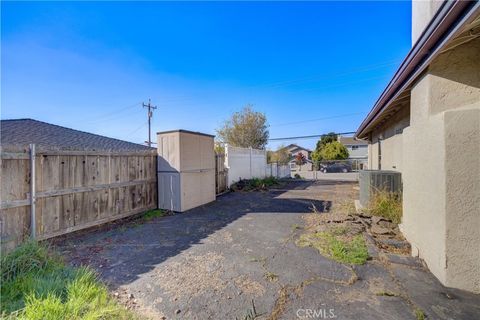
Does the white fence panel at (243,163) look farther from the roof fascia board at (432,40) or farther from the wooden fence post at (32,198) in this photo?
the roof fascia board at (432,40)

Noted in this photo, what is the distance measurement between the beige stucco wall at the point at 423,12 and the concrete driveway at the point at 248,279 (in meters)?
3.80

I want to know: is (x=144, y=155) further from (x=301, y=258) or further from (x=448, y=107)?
(x=448, y=107)

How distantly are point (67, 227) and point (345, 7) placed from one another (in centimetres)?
1066

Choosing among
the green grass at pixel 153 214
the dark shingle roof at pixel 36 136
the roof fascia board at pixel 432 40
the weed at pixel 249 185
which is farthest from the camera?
the weed at pixel 249 185

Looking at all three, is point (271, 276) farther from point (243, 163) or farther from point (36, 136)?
point (243, 163)

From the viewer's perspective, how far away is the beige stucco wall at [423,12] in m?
3.43

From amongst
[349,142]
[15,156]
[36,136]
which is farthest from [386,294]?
[349,142]

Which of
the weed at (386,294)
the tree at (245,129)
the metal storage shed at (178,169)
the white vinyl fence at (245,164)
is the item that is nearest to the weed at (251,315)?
the weed at (386,294)

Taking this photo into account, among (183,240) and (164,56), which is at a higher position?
(164,56)

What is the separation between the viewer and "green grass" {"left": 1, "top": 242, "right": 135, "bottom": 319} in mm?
2146

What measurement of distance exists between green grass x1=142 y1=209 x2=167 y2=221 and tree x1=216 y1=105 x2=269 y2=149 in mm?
15780

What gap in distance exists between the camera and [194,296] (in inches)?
103

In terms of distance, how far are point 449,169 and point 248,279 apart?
9.25ft

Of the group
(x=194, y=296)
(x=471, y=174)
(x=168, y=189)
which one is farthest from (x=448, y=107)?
(x=168, y=189)
